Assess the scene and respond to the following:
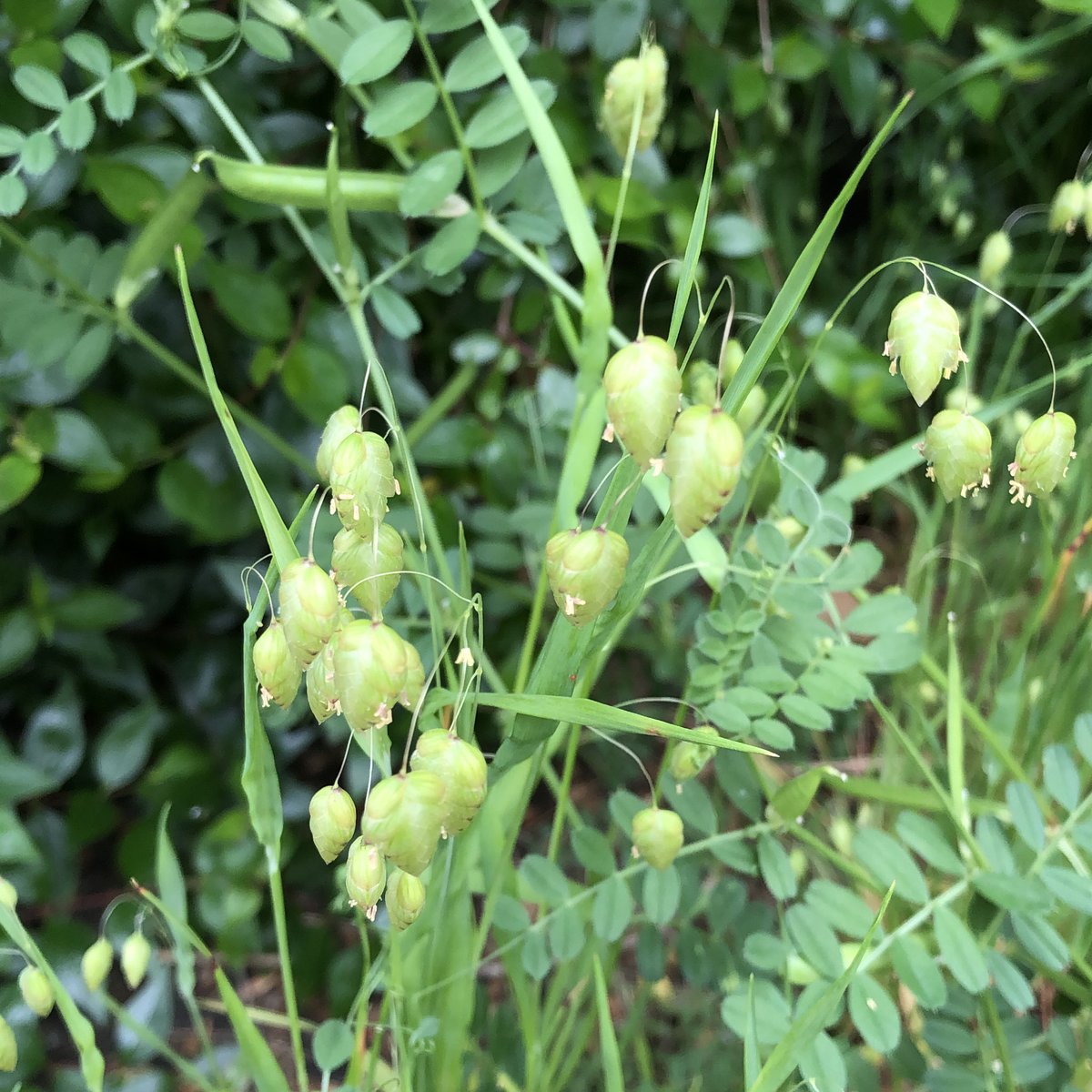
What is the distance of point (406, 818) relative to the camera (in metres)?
0.31

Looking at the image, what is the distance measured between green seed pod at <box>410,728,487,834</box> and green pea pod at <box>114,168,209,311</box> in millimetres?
440

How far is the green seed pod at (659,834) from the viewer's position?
18.0 inches

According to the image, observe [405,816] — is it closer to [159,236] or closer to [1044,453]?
[1044,453]

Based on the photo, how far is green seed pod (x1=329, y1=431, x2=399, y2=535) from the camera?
336 mm

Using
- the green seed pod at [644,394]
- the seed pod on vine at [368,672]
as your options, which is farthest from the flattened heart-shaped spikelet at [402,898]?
the green seed pod at [644,394]

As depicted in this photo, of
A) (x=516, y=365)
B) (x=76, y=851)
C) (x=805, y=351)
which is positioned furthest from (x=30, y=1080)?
(x=805, y=351)

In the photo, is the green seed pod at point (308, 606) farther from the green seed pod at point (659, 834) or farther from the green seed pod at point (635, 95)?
the green seed pod at point (635, 95)

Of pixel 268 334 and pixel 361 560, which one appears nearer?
pixel 361 560

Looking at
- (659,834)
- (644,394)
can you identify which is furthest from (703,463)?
(659,834)

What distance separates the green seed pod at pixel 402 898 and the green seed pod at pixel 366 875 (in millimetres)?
22

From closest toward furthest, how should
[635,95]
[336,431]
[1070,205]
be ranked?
[336,431], [635,95], [1070,205]

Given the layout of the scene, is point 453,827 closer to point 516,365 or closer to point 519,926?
point 519,926

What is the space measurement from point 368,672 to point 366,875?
0.09m

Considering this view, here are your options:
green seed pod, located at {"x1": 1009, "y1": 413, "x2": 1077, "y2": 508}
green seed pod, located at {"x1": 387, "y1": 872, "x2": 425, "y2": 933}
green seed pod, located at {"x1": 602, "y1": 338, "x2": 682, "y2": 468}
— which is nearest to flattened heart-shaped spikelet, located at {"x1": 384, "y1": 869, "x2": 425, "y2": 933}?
green seed pod, located at {"x1": 387, "y1": 872, "x2": 425, "y2": 933}
